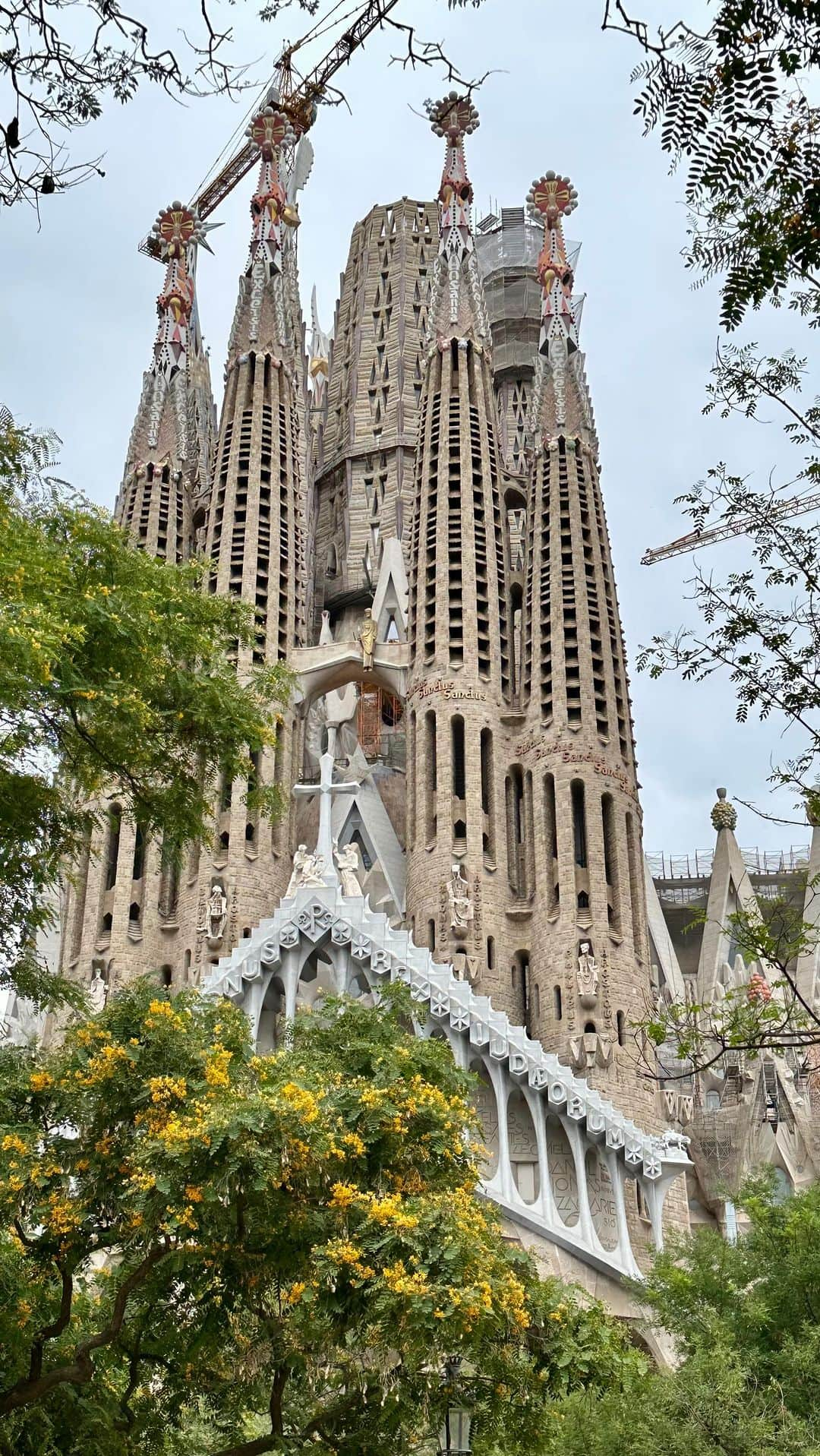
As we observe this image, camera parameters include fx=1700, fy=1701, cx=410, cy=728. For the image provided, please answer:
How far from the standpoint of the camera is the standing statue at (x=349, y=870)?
31500 millimetres

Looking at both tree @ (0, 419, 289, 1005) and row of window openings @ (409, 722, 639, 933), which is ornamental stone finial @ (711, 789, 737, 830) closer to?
row of window openings @ (409, 722, 639, 933)

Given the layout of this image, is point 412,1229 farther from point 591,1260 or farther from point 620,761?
point 620,761

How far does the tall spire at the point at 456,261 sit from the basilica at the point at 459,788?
0.29 feet

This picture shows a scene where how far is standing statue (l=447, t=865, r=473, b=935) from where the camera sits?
31828 millimetres

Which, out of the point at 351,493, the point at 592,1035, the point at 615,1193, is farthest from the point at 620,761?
the point at 351,493

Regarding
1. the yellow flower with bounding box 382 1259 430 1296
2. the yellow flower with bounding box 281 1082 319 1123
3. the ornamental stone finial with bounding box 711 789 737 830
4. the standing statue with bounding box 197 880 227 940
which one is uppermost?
the ornamental stone finial with bounding box 711 789 737 830

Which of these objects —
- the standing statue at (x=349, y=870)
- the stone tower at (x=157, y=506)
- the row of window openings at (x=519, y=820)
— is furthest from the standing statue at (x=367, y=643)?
the standing statue at (x=349, y=870)

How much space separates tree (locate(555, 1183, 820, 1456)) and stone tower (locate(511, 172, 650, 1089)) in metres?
9.99

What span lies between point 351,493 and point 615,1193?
86.2 feet

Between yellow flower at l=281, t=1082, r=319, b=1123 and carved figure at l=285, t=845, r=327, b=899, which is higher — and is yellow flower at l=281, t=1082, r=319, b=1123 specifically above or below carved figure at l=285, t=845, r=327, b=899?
below

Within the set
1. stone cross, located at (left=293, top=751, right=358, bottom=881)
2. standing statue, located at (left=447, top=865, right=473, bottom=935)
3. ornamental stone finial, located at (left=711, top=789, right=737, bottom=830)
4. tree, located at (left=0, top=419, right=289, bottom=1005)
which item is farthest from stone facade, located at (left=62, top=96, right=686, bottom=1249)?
tree, located at (left=0, top=419, right=289, bottom=1005)

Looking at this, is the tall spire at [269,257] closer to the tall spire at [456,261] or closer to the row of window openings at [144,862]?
the tall spire at [456,261]

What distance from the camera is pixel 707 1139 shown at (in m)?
37.9

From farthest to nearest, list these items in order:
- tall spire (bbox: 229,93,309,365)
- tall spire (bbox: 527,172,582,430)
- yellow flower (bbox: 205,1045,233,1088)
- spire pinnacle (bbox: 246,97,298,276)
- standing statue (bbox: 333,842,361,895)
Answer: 1. spire pinnacle (bbox: 246,97,298,276)
2. tall spire (bbox: 229,93,309,365)
3. tall spire (bbox: 527,172,582,430)
4. standing statue (bbox: 333,842,361,895)
5. yellow flower (bbox: 205,1045,233,1088)
